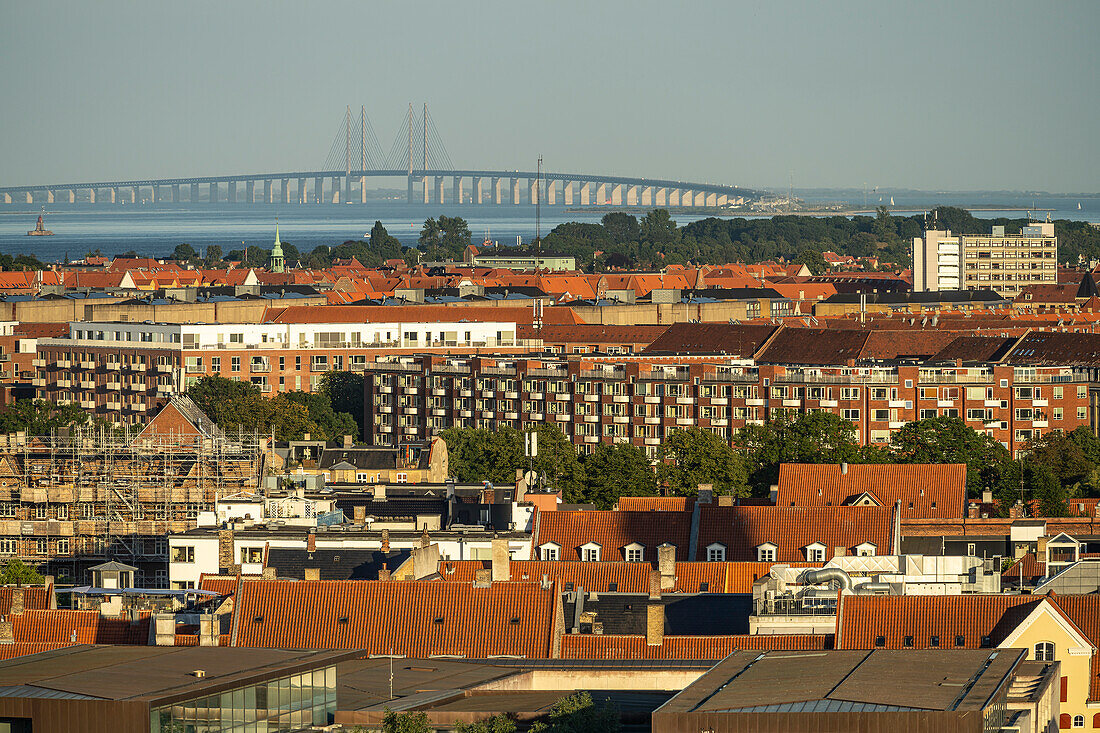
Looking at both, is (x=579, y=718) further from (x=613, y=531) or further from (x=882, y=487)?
(x=882, y=487)

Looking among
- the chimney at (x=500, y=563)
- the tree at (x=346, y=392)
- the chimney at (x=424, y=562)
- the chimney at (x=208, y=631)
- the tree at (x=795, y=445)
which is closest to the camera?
the chimney at (x=208, y=631)

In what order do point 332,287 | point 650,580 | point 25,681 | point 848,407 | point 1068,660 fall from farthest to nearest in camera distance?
point 332,287
point 848,407
point 650,580
point 1068,660
point 25,681

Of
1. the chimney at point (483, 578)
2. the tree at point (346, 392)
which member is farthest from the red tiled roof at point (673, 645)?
the tree at point (346, 392)

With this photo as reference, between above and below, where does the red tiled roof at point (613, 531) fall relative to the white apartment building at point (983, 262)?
below

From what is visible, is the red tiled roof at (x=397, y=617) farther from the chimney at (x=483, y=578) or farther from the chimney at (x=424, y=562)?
the chimney at (x=424, y=562)

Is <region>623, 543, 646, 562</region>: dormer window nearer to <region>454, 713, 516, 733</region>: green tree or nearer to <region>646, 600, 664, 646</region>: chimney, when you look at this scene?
<region>646, 600, 664, 646</region>: chimney

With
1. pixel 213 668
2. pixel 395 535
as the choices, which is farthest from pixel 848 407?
pixel 213 668

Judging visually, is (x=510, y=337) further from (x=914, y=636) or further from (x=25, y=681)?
(x=25, y=681)
